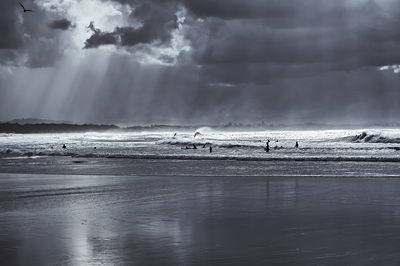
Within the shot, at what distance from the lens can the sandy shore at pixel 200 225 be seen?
898cm

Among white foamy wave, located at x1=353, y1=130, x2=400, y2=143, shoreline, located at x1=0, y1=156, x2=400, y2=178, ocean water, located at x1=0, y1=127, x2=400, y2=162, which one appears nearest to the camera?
shoreline, located at x1=0, y1=156, x2=400, y2=178

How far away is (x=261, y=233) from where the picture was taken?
11.1 meters

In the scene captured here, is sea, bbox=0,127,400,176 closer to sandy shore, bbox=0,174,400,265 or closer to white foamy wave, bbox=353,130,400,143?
white foamy wave, bbox=353,130,400,143

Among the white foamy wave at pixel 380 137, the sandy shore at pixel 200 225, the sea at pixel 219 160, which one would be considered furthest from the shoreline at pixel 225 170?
the white foamy wave at pixel 380 137

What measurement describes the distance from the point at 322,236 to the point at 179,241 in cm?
293

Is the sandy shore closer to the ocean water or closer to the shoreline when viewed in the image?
the shoreline

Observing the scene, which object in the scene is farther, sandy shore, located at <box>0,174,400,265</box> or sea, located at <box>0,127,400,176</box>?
sea, located at <box>0,127,400,176</box>

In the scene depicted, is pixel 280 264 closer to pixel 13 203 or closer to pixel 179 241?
pixel 179 241

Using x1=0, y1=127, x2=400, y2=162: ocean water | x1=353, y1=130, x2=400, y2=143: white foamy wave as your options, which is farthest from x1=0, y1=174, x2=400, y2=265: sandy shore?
x1=353, y1=130, x2=400, y2=143: white foamy wave

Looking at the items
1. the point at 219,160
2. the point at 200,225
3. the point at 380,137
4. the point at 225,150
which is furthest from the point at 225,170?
the point at 380,137

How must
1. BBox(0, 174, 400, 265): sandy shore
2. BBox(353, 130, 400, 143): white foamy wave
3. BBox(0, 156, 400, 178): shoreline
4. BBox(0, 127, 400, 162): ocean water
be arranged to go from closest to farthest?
BBox(0, 174, 400, 265): sandy shore < BBox(0, 156, 400, 178): shoreline < BBox(0, 127, 400, 162): ocean water < BBox(353, 130, 400, 143): white foamy wave

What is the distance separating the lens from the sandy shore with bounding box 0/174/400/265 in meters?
8.98

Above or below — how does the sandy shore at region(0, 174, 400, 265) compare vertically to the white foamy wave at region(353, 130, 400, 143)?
below

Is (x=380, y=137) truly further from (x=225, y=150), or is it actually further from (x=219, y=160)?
(x=219, y=160)
